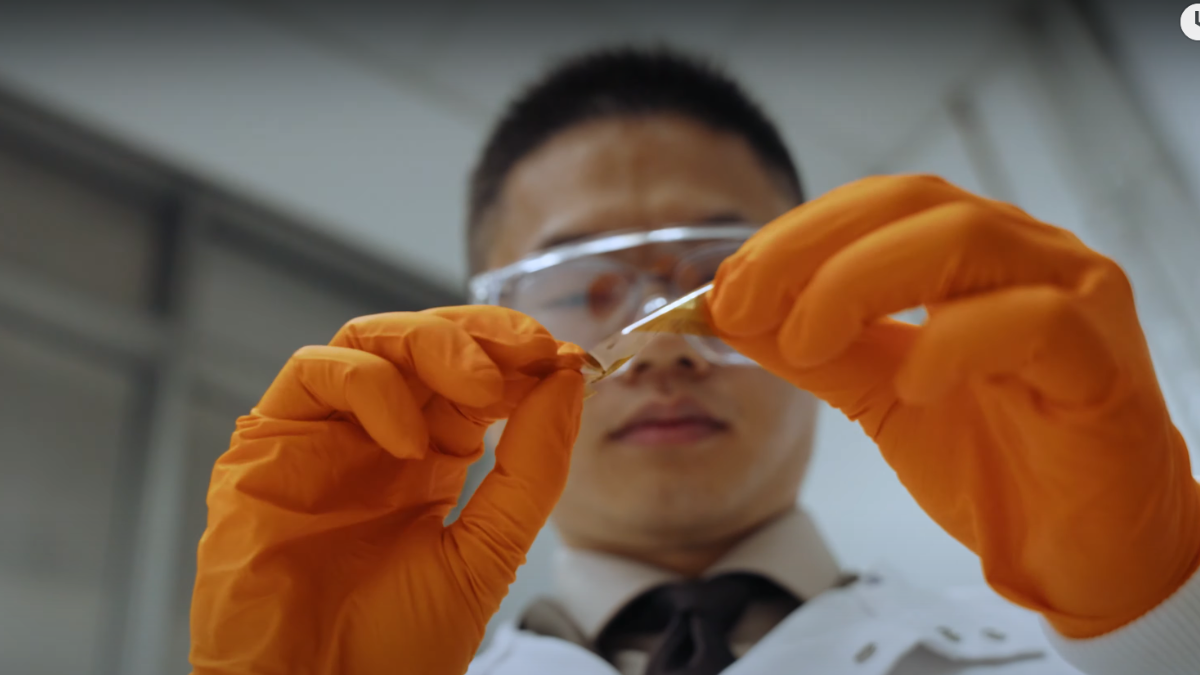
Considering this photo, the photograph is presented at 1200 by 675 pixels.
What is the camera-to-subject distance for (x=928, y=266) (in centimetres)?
45

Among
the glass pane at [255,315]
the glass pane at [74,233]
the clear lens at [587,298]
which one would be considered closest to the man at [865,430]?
the clear lens at [587,298]

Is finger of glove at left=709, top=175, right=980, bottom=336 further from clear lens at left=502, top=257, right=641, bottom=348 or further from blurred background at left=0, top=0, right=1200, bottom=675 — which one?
blurred background at left=0, top=0, right=1200, bottom=675

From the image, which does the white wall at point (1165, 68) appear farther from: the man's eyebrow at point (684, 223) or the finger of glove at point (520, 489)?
the finger of glove at point (520, 489)

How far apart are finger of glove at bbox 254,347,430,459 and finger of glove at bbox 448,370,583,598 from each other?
61mm

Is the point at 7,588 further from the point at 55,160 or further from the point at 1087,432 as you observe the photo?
the point at 1087,432

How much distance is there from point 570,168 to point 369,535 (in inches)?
23.4

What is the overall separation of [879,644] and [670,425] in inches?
11.4

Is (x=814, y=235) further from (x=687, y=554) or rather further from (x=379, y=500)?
(x=687, y=554)

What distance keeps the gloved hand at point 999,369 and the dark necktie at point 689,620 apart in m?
0.29

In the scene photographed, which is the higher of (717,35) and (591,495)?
(717,35)

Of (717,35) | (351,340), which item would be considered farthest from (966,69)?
(351,340)

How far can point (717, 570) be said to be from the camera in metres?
0.80

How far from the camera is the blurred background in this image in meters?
1.39

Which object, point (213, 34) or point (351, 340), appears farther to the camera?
point (213, 34)
